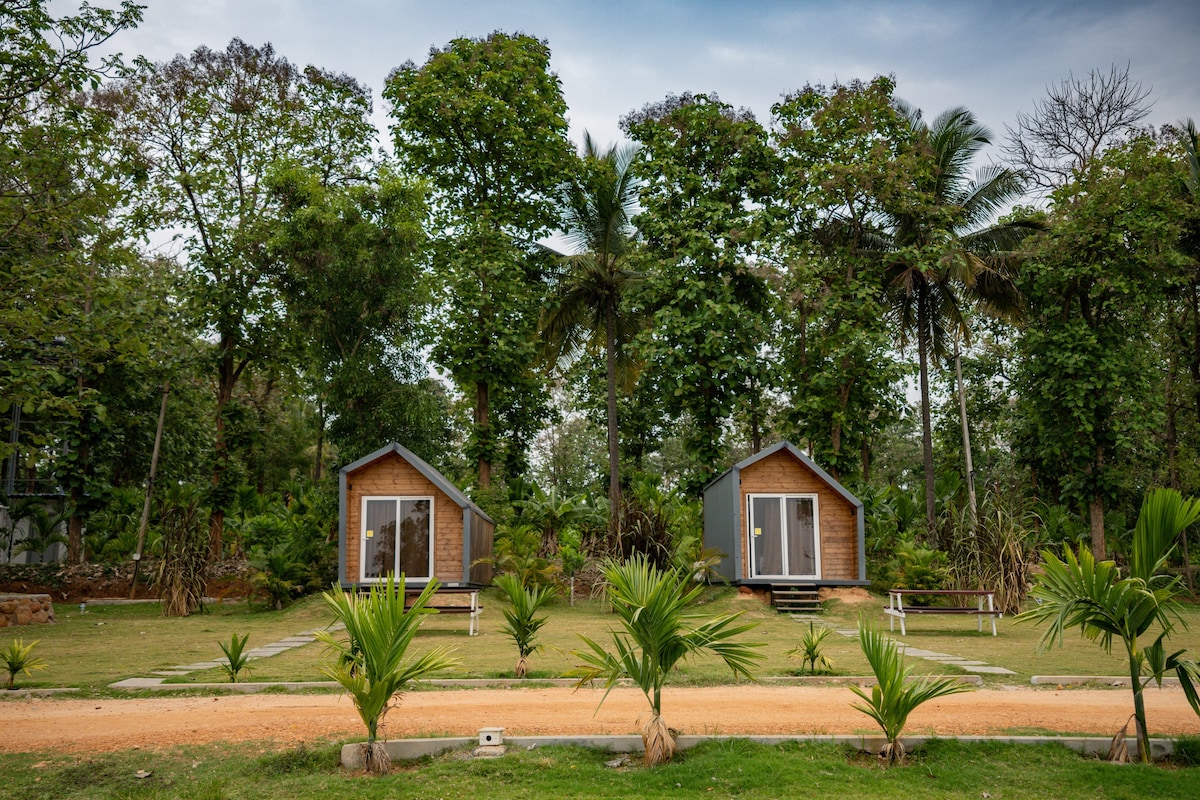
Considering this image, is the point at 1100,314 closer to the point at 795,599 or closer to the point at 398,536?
the point at 795,599

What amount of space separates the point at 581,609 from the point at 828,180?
12.1 m

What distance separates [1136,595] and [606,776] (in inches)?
164

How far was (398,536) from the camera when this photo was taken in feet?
64.3

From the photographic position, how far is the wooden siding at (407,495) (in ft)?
64.0

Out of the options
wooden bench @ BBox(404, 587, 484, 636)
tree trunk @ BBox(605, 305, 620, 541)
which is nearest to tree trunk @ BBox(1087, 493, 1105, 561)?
tree trunk @ BBox(605, 305, 620, 541)

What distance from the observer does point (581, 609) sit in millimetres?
18391

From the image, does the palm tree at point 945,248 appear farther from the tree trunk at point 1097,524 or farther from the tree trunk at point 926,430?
the tree trunk at point 1097,524

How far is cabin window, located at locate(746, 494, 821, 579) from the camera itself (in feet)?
64.4

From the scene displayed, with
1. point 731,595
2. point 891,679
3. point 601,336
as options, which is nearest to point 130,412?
point 601,336

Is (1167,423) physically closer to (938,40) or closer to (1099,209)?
(1099,209)

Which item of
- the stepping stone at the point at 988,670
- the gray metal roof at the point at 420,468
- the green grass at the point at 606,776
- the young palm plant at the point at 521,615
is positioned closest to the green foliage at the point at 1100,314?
the stepping stone at the point at 988,670

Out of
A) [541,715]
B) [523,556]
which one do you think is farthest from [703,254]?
[541,715]

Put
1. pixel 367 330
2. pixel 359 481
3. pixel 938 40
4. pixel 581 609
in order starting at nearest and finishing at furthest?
pixel 938 40 < pixel 581 609 < pixel 359 481 < pixel 367 330

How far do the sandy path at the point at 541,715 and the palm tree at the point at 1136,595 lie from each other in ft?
3.10
